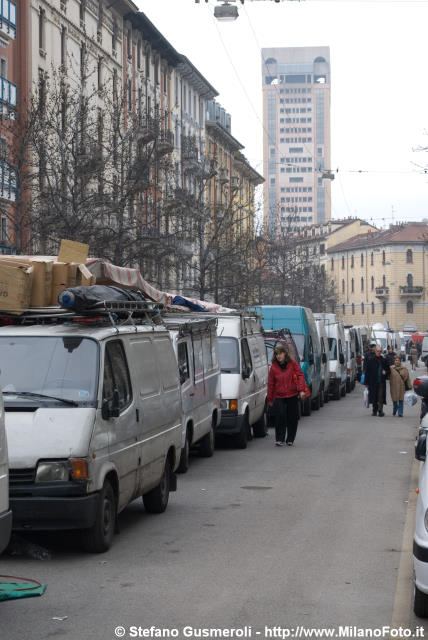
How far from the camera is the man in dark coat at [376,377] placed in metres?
28.9

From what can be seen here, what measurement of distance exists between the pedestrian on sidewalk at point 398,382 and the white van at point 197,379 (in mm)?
10667

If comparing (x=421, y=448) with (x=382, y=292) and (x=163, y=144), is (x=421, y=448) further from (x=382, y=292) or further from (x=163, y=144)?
(x=382, y=292)

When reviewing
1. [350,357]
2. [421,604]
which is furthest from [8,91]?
[421,604]

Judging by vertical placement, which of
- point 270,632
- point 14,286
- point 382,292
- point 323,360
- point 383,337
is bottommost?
point 270,632

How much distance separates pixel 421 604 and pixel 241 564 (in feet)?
6.90

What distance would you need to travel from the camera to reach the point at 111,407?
934cm

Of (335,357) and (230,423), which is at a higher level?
(335,357)

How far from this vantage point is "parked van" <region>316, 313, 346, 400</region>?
128 feet

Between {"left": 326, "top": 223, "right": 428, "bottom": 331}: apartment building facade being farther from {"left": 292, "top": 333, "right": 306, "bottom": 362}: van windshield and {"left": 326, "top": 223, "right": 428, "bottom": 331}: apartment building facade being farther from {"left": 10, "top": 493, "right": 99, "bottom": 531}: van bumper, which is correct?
{"left": 10, "top": 493, "right": 99, "bottom": 531}: van bumper

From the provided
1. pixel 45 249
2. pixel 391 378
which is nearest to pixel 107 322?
pixel 391 378

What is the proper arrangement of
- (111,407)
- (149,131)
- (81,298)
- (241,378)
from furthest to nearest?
(149,131) < (241,378) < (81,298) < (111,407)

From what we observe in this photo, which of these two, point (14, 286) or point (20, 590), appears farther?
point (14, 286)

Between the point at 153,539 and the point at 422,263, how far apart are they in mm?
134645

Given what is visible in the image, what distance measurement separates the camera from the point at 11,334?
981 centimetres
